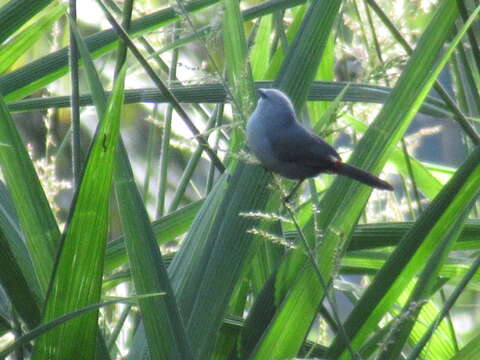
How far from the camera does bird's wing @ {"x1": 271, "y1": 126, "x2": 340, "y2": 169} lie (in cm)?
83

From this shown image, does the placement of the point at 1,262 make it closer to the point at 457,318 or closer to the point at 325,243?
the point at 325,243

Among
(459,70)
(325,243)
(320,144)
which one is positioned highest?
(459,70)

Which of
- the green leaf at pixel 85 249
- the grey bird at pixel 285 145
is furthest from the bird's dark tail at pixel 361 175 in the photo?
the green leaf at pixel 85 249

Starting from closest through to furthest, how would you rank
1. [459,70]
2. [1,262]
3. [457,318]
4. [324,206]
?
[1,262] < [324,206] < [459,70] < [457,318]

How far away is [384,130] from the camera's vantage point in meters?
0.88

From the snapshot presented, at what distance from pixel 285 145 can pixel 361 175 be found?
107 mm

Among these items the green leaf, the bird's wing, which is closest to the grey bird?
the bird's wing

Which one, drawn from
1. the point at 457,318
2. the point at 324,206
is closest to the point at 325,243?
the point at 324,206

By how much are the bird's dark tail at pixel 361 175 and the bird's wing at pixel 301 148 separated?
2cm

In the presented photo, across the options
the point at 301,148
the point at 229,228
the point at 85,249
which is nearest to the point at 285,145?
the point at 301,148

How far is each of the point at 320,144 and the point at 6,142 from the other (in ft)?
1.16

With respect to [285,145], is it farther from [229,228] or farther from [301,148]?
[229,228]

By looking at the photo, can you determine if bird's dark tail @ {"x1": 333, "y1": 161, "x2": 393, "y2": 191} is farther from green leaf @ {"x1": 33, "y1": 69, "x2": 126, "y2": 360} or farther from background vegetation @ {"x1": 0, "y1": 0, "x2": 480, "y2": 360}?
green leaf @ {"x1": 33, "y1": 69, "x2": 126, "y2": 360}

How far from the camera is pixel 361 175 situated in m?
0.78
